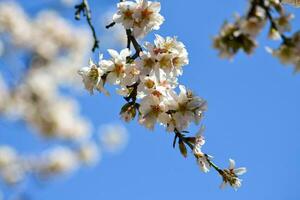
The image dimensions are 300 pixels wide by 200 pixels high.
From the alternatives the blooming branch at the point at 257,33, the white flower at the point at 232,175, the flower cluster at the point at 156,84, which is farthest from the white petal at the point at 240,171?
the blooming branch at the point at 257,33

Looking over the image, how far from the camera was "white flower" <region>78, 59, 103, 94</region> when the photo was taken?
2055 mm

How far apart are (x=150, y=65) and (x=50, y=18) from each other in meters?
7.59

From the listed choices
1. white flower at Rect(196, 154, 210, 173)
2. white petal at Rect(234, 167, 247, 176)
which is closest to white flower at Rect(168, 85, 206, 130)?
white flower at Rect(196, 154, 210, 173)

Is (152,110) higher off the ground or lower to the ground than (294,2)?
lower

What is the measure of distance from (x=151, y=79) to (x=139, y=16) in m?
0.28

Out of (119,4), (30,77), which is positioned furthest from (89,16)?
(30,77)

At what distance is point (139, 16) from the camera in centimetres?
202

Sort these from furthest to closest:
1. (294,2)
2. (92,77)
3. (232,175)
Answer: (294,2), (92,77), (232,175)

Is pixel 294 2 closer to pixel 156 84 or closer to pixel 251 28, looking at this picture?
pixel 156 84

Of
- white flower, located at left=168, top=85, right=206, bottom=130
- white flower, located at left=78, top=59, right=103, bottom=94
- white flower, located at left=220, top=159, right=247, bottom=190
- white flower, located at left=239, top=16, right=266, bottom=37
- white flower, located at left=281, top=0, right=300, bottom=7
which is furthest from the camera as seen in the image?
white flower, located at left=281, top=0, right=300, bottom=7

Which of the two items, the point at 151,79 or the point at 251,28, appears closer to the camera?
the point at 251,28

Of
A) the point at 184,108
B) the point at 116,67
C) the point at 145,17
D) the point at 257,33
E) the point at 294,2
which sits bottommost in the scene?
the point at 257,33

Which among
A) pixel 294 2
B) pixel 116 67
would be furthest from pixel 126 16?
pixel 294 2

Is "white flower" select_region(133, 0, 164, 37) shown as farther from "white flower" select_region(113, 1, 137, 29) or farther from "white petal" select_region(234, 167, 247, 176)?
"white petal" select_region(234, 167, 247, 176)
